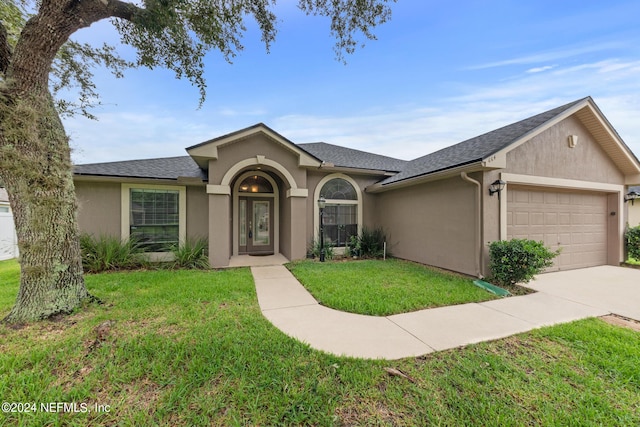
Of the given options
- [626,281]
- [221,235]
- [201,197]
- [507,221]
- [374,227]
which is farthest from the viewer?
[374,227]

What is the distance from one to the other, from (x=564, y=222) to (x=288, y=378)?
994 cm

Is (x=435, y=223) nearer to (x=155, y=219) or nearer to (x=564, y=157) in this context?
(x=564, y=157)

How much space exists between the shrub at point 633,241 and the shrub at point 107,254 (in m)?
16.7

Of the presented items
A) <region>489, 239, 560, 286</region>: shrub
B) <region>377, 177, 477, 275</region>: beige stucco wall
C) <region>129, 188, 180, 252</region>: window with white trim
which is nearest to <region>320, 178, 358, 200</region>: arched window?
<region>377, 177, 477, 275</region>: beige stucco wall

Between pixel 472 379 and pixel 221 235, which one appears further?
pixel 221 235

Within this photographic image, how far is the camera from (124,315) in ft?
13.2

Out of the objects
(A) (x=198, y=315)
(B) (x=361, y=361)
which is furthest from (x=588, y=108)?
(A) (x=198, y=315)

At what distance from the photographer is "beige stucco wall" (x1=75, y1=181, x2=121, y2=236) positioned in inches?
318

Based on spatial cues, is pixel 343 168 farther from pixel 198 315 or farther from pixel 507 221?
pixel 198 315

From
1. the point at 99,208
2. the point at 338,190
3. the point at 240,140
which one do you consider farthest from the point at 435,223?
the point at 99,208

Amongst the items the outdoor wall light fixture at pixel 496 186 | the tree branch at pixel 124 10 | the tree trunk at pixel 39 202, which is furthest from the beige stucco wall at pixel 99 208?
the outdoor wall light fixture at pixel 496 186

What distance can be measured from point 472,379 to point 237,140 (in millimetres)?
8278

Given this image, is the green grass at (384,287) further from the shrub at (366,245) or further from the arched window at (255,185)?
the arched window at (255,185)

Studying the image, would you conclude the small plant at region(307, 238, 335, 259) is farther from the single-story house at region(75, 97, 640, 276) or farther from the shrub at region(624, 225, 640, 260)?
the shrub at region(624, 225, 640, 260)
